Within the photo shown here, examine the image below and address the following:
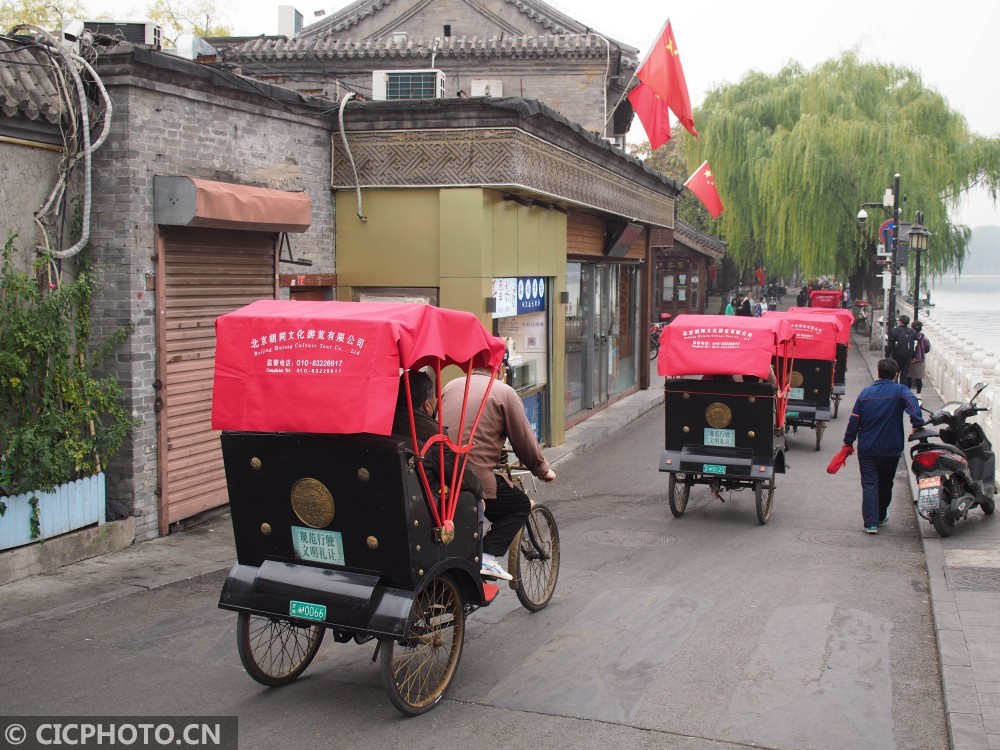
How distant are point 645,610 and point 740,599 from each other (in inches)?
34.5

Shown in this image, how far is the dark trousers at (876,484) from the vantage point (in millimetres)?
10648

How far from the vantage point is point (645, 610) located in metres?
7.95

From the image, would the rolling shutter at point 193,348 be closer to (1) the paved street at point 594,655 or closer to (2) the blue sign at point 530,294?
(1) the paved street at point 594,655

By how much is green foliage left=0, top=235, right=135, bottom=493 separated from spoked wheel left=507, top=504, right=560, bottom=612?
3800 millimetres

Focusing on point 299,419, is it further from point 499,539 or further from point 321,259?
point 321,259

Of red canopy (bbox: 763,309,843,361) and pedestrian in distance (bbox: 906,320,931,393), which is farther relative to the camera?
pedestrian in distance (bbox: 906,320,931,393)

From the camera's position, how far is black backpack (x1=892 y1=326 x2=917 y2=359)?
2109 cm

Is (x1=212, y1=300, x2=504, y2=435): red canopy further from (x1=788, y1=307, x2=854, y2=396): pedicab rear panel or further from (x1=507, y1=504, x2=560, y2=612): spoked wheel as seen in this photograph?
(x1=788, y1=307, x2=854, y2=396): pedicab rear panel

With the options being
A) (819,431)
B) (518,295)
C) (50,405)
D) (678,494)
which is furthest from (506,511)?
(819,431)

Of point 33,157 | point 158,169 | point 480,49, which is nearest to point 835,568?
point 158,169

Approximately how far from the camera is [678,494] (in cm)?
1178

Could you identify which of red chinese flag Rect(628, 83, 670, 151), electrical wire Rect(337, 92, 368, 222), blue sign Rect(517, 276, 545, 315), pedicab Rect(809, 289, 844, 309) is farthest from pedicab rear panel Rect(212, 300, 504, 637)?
pedicab Rect(809, 289, 844, 309)

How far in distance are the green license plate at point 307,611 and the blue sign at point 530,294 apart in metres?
9.29

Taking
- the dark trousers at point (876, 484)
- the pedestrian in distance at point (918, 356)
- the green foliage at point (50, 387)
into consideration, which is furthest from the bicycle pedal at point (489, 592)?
the pedestrian in distance at point (918, 356)
